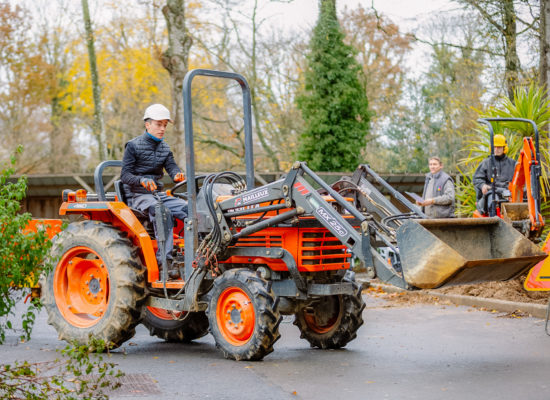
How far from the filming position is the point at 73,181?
2406cm

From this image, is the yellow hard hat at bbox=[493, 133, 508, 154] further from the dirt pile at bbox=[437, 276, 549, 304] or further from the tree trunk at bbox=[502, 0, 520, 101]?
the tree trunk at bbox=[502, 0, 520, 101]

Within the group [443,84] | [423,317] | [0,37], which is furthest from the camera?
[0,37]

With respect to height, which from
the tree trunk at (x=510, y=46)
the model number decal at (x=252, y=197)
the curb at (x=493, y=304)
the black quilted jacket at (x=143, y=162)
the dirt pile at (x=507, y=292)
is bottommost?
the curb at (x=493, y=304)

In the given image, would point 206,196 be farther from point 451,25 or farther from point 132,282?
point 451,25

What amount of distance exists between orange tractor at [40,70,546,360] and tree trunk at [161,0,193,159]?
12.3 meters

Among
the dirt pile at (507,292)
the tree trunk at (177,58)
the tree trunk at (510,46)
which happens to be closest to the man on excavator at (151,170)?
the dirt pile at (507,292)

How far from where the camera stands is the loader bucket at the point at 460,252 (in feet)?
24.3

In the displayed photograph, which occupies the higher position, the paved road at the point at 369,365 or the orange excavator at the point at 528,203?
the orange excavator at the point at 528,203

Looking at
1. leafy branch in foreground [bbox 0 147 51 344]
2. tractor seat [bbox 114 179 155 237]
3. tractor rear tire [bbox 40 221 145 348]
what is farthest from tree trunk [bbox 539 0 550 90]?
leafy branch in foreground [bbox 0 147 51 344]

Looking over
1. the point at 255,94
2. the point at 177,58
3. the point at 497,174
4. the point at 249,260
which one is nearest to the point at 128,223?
the point at 249,260

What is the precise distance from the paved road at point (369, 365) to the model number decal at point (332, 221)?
1270 mm

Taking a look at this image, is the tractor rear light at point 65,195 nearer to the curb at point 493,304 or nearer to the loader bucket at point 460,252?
the loader bucket at point 460,252

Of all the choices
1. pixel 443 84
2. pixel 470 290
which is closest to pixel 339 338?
pixel 470 290

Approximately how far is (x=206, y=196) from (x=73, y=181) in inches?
625
